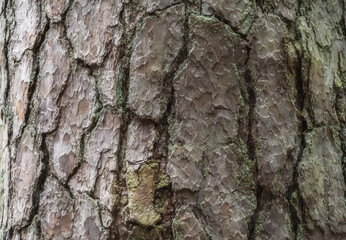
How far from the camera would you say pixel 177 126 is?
98 cm

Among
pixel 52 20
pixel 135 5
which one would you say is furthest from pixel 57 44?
pixel 135 5

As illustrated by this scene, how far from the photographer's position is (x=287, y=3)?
1.09 meters

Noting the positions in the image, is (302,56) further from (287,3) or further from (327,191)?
(327,191)

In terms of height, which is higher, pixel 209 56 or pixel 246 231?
pixel 209 56

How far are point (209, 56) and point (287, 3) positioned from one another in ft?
0.81

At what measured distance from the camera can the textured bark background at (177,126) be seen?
38.3 inches

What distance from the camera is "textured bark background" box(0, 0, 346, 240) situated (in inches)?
38.3

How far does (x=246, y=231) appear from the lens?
981 mm

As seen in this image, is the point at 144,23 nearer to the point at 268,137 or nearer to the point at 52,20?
the point at 52,20

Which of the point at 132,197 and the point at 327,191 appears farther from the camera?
the point at 327,191

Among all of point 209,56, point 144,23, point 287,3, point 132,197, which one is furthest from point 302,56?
point 132,197

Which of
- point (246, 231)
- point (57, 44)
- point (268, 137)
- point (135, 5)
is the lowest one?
point (246, 231)

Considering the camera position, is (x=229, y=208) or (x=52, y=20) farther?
(x=52, y=20)

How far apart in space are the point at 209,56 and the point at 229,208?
32cm
